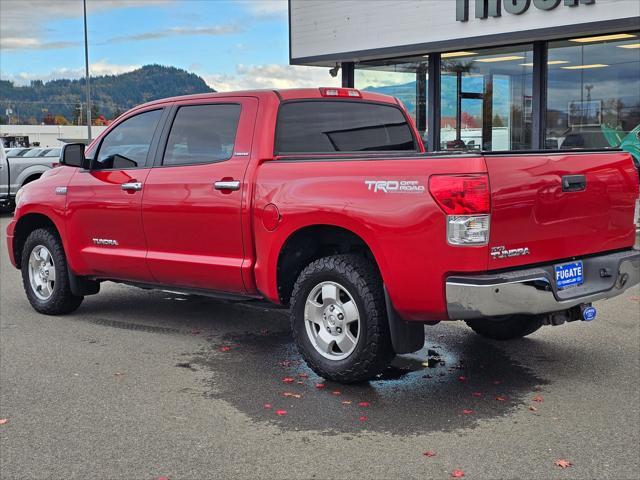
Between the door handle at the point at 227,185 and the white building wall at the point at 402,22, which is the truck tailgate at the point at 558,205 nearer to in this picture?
the door handle at the point at 227,185

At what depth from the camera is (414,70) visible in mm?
17953

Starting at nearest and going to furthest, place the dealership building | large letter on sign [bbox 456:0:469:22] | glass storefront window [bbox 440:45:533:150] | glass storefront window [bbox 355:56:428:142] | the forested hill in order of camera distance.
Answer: the dealership building, large letter on sign [bbox 456:0:469:22], glass storefront window [bbox 440:45:533:150], glass storefront window [bbox 355:56:428:142], the forested hill

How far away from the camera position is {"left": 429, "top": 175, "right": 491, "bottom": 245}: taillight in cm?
461

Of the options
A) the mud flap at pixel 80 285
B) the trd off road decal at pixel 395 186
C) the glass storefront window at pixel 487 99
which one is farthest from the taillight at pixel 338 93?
the glass storefront window at pixel 487 99

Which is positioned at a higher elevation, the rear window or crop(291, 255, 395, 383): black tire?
the rear window

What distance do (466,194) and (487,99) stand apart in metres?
12.9

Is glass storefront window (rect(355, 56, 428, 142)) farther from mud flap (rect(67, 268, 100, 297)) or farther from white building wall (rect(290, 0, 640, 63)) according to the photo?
mud flap (rect(67, 268, 100, 297))

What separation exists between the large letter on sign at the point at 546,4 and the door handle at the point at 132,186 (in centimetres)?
988

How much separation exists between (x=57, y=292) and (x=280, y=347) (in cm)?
246

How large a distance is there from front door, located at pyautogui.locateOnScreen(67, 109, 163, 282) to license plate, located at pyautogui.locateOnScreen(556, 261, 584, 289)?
3.40m

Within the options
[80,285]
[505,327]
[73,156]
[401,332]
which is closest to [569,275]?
[401,332]

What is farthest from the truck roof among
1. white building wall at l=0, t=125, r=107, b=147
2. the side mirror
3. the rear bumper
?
white building wall at l=0, t=125, r=107, b=147

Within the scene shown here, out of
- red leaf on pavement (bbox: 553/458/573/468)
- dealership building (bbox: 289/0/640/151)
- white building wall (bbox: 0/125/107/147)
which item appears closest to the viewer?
red leaf on pavement (bbox: 553/458/573/468)

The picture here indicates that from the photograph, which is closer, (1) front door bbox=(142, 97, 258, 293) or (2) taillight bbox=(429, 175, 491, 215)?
(2) taillight bbox=(429, 175, 491, 215)
